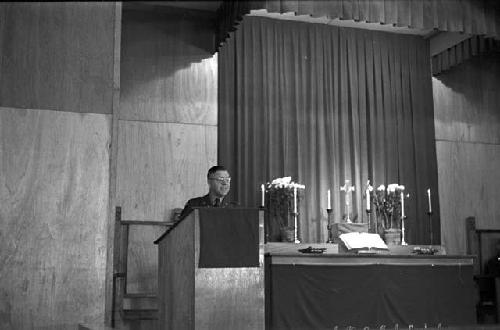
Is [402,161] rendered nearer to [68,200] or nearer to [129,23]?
[129,23]

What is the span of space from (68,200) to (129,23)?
10.8ft

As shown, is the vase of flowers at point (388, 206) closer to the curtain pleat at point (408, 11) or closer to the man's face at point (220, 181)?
the curtain pleat at point (408, 11)

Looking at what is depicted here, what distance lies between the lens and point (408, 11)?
701 cm

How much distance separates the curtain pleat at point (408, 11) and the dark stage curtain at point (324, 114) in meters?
1.25

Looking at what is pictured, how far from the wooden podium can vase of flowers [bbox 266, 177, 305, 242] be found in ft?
11.4

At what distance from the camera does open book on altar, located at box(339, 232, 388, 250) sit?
6.60 meters

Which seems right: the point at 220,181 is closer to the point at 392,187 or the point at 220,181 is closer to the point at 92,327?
the point at 92,327

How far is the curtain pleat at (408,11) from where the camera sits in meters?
6.65

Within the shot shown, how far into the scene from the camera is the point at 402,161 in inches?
361

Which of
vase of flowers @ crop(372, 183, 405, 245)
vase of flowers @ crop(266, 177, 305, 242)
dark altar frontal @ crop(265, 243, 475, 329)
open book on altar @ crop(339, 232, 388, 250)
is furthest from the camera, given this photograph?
vase of flowers @ crop(372, 183, 405, 245)

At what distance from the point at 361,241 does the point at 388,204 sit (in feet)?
5.54

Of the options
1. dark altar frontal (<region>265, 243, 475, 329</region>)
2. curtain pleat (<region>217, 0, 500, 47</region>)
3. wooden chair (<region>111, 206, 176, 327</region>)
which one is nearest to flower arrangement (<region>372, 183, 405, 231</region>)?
dark altar frontal (<region>265, 243, 475, 329</region>)

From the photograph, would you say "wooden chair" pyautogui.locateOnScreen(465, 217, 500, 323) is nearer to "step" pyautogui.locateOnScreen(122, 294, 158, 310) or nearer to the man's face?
"step" pyautogui.locateOnScreen(122, 294, 158, 310)

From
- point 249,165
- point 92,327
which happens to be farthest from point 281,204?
point 92,327
